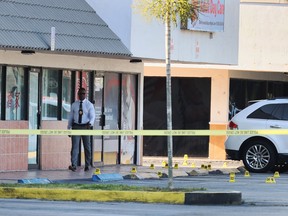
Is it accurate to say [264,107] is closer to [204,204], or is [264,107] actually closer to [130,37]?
[130,37]

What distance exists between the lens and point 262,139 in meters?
23.4

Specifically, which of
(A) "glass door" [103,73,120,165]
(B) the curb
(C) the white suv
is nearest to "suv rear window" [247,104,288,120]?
(C) the white suv

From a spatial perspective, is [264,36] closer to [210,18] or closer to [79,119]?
[210,18]

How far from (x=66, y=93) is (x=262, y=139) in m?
4.79

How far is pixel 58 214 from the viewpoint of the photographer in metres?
13.3

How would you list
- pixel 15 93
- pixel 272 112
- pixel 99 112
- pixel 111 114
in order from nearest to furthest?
pixel 15 93
pixel 272 112
pixel 99 112
pixel 111 114

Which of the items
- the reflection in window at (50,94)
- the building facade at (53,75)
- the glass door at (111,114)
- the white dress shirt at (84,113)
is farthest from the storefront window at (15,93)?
the glass door at (111,114)

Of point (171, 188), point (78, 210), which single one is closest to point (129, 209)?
point (78, 210)

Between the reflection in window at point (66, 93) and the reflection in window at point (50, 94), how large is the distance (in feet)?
0.92

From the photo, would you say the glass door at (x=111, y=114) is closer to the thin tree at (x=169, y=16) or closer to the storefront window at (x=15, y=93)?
the storefront window at (x=15, y=93)

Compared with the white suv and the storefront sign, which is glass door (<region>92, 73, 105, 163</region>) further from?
the white suv

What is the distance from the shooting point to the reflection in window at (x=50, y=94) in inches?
893

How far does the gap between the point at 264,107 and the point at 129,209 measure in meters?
9.96

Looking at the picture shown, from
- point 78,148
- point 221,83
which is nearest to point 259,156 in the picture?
point 78,148
